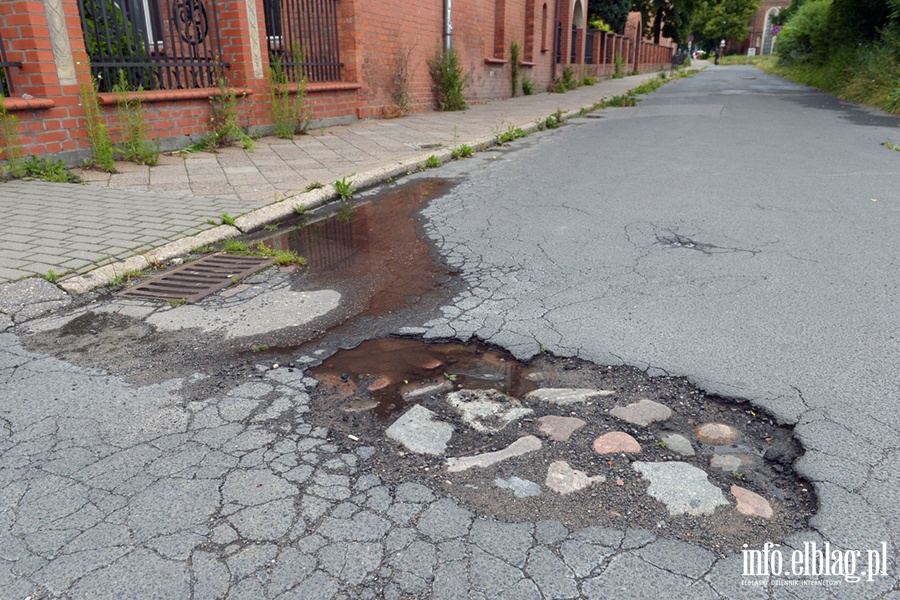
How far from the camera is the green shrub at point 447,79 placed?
14.5 m

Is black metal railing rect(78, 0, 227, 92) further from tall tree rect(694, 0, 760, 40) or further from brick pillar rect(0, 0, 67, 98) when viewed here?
tall tree rect(694, 0, 760, 40)

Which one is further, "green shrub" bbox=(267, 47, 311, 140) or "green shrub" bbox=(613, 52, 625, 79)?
"green shrub" bbox=(613, 52, 625, 79)

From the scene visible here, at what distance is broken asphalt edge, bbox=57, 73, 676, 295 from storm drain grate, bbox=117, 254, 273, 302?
187 millimetres

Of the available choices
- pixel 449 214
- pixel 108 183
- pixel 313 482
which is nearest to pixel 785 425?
pixel 313 482

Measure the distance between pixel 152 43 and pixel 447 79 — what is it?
698cm

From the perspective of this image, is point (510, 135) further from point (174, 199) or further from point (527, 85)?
point (527, 85)

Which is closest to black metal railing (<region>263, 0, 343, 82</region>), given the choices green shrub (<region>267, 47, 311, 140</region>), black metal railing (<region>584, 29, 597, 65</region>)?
green shrub (<region>267, 47, 311, 140</region>)

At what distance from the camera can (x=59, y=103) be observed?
6.89 meters

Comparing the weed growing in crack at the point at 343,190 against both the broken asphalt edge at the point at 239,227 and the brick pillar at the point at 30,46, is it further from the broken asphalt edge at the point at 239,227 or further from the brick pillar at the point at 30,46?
the brick pillar at the point at 30,46

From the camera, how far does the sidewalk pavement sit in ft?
15.0

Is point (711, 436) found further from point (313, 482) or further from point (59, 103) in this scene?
point (59, 103)

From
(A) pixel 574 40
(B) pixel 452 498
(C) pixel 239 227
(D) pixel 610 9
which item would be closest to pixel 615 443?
(B) pixel 452 498

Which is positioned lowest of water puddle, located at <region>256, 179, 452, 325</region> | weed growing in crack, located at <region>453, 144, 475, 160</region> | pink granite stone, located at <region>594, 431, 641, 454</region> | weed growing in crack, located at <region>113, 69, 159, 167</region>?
pink granite stone, located at <region>594, 431, 641, 454</region>

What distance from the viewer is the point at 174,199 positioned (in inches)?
242
